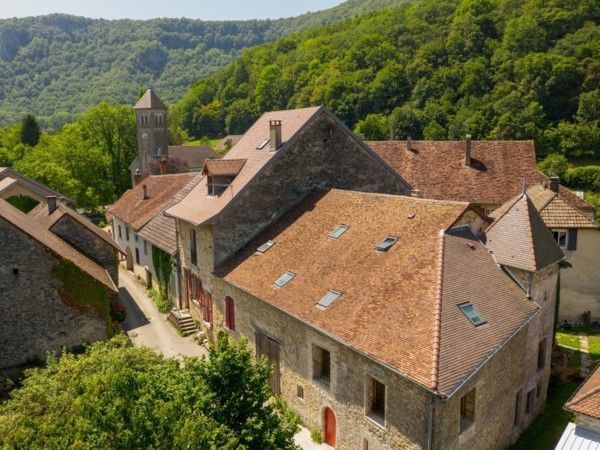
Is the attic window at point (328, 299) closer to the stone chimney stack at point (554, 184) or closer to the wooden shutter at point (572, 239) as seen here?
the wooden shutter at point (572, 239)

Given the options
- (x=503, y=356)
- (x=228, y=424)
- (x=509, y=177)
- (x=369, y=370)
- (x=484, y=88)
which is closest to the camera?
(x=228, y=424)

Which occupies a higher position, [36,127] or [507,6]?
[507,6]

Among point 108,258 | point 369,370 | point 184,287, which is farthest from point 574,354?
point 108,258

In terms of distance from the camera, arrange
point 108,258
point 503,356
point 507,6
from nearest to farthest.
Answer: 1. point 503,356
2. point 108,258
3. point 507,6

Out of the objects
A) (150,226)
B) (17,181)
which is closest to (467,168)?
(150,226)

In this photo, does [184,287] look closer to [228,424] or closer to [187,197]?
[187,197]

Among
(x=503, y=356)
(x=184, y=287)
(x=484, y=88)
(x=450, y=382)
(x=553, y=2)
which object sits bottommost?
(x=184, y=287)

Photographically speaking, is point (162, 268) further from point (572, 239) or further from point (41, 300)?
point (572, 239)
